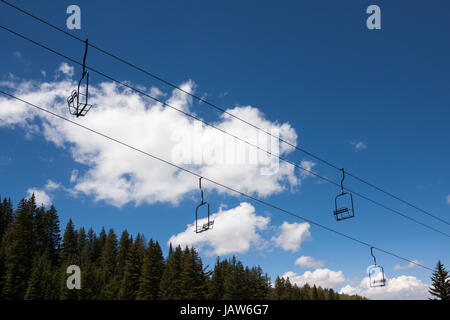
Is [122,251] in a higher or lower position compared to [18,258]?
higher

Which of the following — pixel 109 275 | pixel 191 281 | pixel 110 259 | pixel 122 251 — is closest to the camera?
pixel 191 281

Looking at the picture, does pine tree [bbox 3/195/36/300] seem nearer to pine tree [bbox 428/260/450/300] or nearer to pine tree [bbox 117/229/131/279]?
pine tree [bbox 117/229/131/279]

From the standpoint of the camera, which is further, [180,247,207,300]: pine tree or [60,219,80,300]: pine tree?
[60,219,80,300]: pine tree

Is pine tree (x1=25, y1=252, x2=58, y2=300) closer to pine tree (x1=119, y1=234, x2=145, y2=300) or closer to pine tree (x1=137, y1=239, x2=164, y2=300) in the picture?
pine tree (x1=119, y1=234, x2=145, y2=300)

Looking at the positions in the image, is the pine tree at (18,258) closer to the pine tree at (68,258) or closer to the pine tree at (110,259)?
the pine tree at (68,258)

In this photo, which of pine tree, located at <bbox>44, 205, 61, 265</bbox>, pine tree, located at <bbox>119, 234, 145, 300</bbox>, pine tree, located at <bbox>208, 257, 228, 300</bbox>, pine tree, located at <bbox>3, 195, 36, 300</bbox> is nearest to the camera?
pine tree, located at <bbox>3, 195, 36, 300</bbox>

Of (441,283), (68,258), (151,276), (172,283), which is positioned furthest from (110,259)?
(441,283)

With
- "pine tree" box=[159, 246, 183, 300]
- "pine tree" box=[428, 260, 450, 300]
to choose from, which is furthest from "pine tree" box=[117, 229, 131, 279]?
"pine tree" box=[428, 260, 450, 300]

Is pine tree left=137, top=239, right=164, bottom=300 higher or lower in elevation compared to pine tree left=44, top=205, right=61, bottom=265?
lower

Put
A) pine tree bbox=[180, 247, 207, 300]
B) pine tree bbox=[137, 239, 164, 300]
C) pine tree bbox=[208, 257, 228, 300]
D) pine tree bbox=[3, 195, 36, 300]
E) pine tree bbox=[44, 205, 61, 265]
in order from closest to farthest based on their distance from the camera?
pine tree bbox=[180, 247, 207, 300] < pine tree bbox=[3, 195, 36, 300] < pine tree bbox=[137, 239, 164, 300] < pine tree bbox=[208, 257, 228, 300] < pine tree bbox=[44, 205, 61, 265]

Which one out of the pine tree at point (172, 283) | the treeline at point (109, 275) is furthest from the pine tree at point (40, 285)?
the pine tree at point (172, 283)

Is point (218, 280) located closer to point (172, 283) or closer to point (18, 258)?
point (172, 283)
